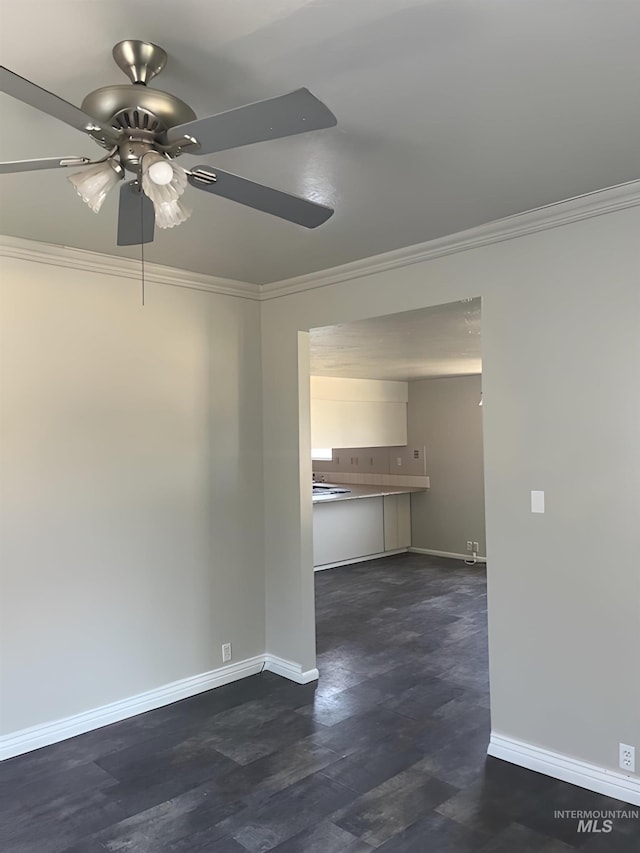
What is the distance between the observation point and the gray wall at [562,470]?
8.49ft

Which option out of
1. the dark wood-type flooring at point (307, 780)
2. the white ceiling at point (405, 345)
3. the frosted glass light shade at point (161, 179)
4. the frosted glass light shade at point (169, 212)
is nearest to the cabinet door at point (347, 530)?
the white ceiling at point (405, 345)

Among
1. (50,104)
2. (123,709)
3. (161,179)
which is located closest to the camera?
(50,104)

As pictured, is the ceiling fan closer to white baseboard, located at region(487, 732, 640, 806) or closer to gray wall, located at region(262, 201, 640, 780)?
gray wall, located at region(262, 201, 640, 780)

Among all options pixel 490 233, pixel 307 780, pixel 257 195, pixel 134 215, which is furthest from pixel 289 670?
pixel 257 195

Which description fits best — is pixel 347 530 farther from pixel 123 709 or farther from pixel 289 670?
pixel 123 709

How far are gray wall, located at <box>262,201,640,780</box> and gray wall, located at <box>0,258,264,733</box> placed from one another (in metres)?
1.49

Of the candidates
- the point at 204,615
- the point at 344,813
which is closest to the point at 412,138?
the point at 344,813

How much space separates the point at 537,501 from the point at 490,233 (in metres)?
1.28

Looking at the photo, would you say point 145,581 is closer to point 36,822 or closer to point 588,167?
point 36,822

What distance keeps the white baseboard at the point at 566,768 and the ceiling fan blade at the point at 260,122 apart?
2742mm

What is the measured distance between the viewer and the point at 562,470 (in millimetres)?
2764

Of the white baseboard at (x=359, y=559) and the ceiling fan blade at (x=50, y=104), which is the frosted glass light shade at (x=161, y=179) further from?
the white baseboard at (x=359, y=559)

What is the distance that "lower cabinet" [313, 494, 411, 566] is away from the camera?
7.16m

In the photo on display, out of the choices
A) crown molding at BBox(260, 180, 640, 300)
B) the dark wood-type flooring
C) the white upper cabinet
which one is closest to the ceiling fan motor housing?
crown molding at BBox(260, 180, 640, 300)
